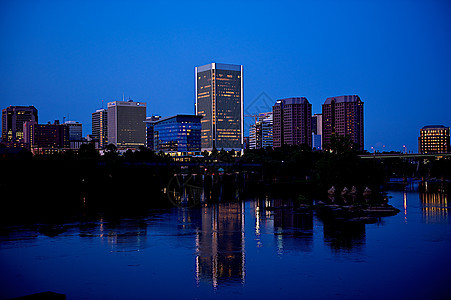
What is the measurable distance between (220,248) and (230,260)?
206 inches

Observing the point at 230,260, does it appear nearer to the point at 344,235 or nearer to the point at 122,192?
the point at 344,235

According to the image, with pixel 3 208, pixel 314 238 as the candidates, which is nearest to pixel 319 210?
pixel 314 238

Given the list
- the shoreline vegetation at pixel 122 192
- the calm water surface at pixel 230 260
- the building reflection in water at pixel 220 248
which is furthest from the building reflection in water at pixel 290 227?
the building reflection in water at pixel 220 248

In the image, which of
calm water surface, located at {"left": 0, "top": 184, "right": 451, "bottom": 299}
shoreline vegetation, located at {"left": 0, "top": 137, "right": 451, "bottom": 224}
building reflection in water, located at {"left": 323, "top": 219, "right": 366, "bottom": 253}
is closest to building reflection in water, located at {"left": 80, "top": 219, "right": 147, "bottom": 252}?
calm water surface, located at {"left": 0, "top": 184, "right": 451, "bottom": 299}

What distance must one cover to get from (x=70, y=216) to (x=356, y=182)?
6497 cm

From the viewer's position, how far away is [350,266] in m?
39.2

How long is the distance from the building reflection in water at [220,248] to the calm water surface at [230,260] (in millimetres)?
89

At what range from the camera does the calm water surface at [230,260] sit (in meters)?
33.3

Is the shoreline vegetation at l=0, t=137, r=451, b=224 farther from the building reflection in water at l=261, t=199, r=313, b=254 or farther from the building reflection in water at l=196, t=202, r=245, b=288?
the building reflection in water at l=196, t=202, r=245, b=288

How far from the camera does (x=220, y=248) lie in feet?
152

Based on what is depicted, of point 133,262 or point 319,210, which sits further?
point 319,210

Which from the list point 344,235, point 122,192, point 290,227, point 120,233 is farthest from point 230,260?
point 122,192

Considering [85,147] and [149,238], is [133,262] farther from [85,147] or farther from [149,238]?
[85,147]

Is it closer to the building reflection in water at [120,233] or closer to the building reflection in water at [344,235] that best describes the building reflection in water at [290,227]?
the building reflection in water at [344,235]
